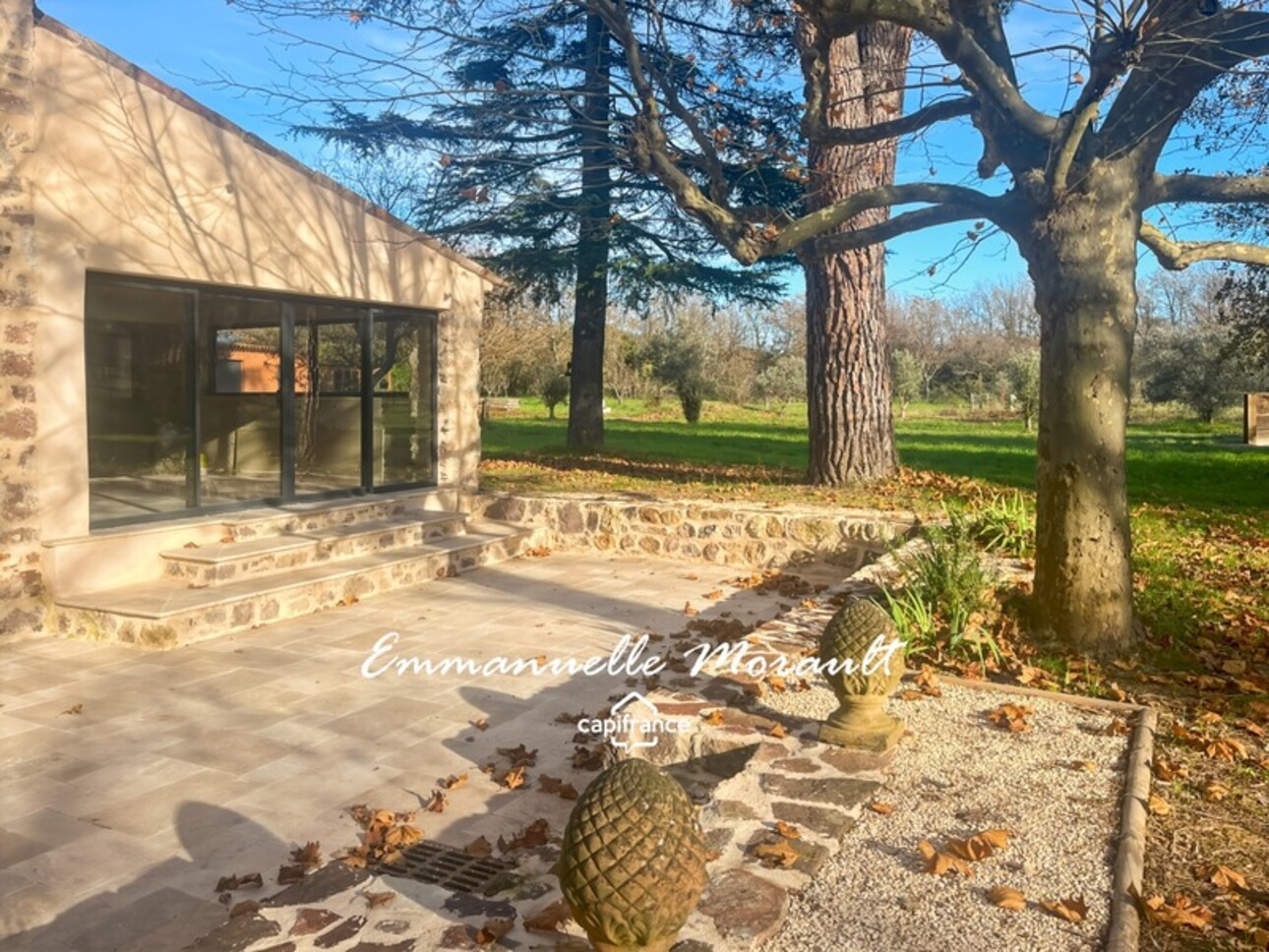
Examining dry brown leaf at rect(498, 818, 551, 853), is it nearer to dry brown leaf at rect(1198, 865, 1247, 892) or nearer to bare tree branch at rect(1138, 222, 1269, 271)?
dry brown leaf at rect(1198, 865, 1247, 892)

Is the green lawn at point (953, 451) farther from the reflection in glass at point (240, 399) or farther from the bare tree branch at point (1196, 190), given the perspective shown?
the bare tree branch at point (1196, 190)

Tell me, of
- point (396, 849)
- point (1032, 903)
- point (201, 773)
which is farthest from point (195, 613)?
point (1032, 903)

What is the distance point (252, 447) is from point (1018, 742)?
23.9 feet

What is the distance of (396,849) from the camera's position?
367cm

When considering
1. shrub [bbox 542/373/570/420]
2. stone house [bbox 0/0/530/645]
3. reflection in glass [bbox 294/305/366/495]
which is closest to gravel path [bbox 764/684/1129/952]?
stone house [bbox 0/0/530/645]

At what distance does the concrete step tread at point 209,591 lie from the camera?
258 inches

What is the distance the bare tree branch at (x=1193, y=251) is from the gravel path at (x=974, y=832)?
2.89 metres

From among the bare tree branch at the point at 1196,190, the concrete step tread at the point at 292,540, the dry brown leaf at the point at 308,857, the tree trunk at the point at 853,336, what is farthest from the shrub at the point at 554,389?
the dry brown leaf at the point at 308,857

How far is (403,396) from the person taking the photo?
10.6m

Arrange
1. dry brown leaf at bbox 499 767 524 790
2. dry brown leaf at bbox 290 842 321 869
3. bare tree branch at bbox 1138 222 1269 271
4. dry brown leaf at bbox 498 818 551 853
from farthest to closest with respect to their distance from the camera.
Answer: bare tree branch at bbox 1138 222 1269 271 → dry brown leaf at bbox 499 767 524 790 → dry brown leaf at bbox 498 818 551 853 → dry brown leaf at bbox 290 842 321 869

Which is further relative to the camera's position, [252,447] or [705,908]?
[252,447]

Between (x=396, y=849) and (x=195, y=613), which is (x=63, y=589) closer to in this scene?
(x=195, y=613)

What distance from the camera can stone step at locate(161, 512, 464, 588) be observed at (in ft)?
24.3

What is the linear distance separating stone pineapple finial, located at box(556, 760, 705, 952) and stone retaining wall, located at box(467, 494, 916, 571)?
6.38 m
